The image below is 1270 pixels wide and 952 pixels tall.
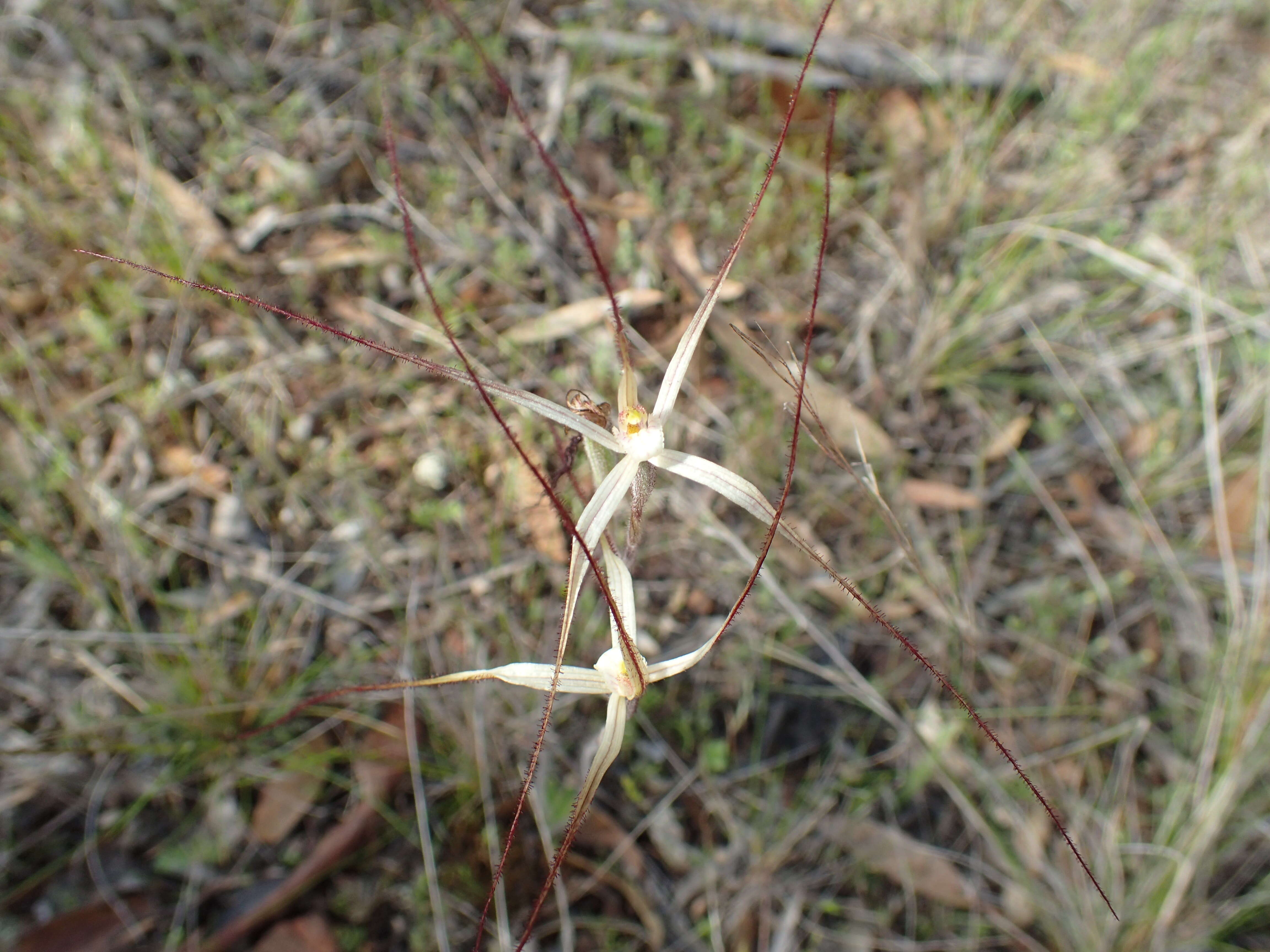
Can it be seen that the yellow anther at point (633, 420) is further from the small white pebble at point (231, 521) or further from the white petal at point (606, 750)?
the small white pebble at point (231, 521)

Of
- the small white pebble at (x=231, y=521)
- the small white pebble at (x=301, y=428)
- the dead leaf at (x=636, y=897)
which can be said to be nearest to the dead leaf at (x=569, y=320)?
the small white pebble at (x=301, y=428)

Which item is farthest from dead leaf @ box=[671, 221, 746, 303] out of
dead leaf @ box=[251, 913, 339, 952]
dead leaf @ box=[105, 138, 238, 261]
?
dead leaf @ box=[251, 913, 339, 952]

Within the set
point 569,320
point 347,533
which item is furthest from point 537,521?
point 569,320

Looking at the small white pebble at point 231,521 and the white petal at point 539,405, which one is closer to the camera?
the white petal at point 539,405

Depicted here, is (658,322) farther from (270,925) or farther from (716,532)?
(270,925)

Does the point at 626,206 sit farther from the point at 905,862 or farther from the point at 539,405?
the point at 905,862

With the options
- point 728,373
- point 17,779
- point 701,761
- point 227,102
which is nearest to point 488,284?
point 728,373
